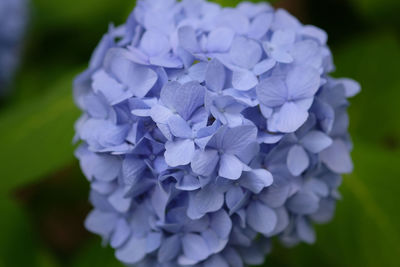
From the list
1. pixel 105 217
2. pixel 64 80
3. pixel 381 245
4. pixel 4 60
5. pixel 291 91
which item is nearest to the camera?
pixel 291 91

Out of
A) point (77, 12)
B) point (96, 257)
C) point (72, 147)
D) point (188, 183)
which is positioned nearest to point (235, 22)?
point (188, 183)

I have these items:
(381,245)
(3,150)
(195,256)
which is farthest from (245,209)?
(3,150)

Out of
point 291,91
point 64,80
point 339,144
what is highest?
point 291,91

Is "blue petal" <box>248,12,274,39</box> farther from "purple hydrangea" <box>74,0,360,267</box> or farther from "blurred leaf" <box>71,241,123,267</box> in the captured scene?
"blurred leaf" <box>71,241,123,267</box>

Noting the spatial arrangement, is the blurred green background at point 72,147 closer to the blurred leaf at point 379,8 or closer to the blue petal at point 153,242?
the blurred leaf at point 379,8

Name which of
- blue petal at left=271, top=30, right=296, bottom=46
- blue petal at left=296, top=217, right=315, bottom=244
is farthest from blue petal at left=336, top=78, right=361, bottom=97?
blue petal at left=296, top=217, right=315, bottom=244

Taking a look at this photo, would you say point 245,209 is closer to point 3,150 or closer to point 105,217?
point 105,217
